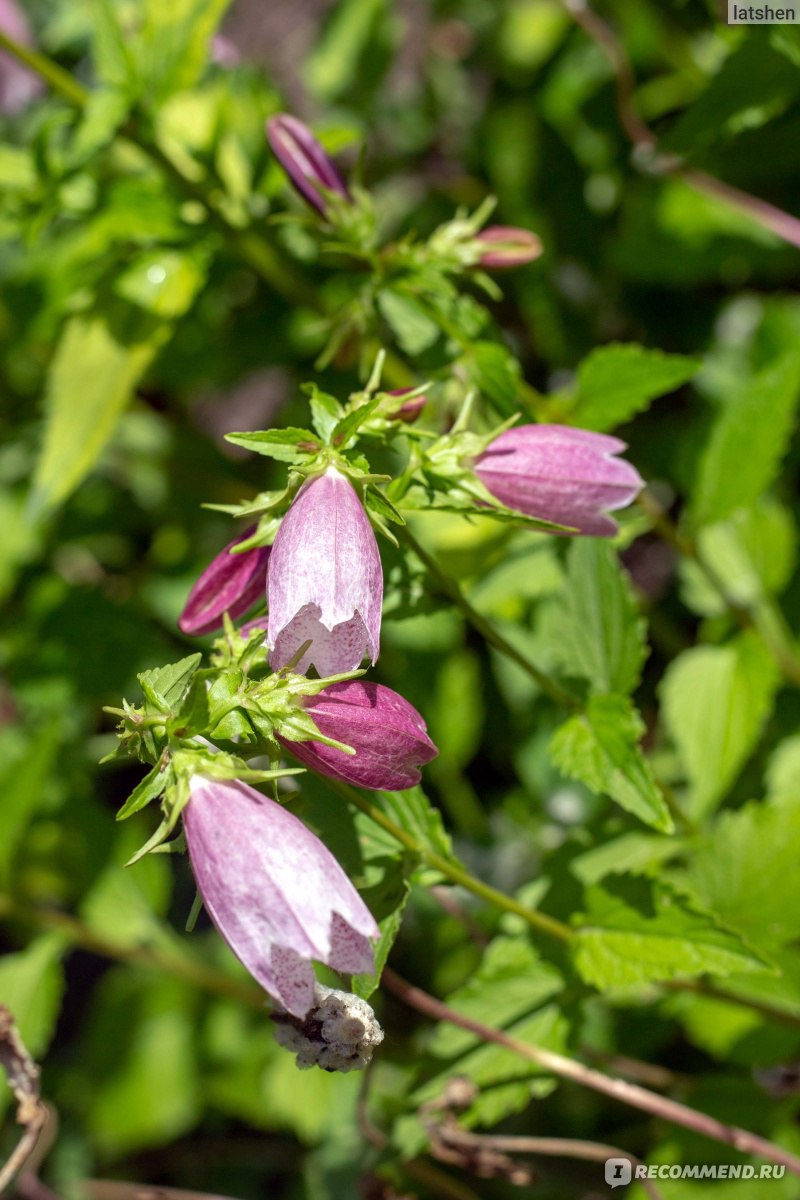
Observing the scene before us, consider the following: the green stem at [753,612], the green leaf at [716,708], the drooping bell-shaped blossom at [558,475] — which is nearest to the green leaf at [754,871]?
the green leaf at [716,708]

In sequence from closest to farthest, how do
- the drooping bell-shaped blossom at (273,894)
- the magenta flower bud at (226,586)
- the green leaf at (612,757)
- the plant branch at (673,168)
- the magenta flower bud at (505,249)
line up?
the drooping bell-shaped blossom at (273,894) → the magenta flower bud at (226,586) → the green leaf at (612,757) → the magenta flower bud at (505,249) → the plant branch at (673,168)

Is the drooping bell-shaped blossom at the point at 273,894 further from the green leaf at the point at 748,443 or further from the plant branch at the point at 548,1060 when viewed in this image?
the green leaf at the point at 748,443

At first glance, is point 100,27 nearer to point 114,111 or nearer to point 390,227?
point 114,111

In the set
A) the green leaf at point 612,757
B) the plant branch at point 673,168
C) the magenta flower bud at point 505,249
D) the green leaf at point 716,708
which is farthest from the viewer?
the plant branch at point 673,168

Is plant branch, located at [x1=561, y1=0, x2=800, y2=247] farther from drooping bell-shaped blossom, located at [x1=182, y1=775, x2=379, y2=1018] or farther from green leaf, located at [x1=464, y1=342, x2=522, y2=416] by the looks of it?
drooping bell-shaped blossom, located at [x1=182, y1=775, x2=379, y2=1018]

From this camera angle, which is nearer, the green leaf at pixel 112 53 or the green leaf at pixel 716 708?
the green leaf at pixel 112 53

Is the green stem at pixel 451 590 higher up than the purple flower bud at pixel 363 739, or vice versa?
the purple flower bud at pixel 363 739

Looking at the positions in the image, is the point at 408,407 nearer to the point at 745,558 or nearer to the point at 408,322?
the point at 408,322

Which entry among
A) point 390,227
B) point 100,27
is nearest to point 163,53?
point 100,27
